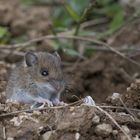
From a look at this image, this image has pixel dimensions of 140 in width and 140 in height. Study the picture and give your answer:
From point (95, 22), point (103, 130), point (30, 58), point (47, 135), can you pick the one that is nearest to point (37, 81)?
point (30, 58)

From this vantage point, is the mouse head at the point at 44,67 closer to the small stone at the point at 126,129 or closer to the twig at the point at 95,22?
the small stone at the point at 126,129

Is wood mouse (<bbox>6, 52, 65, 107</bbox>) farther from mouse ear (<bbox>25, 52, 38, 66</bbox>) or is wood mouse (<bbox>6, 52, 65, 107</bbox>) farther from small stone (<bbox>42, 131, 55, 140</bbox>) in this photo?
small stone (<bbox>42, 131, 55, 140</bbox>)

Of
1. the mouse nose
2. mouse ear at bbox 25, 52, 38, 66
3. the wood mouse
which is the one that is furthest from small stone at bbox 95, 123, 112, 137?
mouse ear at bbox 25, 52, 38, 66

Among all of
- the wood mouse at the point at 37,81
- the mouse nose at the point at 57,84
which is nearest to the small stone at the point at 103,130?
the wood mouse at the point at 37,81

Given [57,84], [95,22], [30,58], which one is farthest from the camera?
[95,22]

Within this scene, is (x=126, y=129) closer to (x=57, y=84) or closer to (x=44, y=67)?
(x=57, y=84)

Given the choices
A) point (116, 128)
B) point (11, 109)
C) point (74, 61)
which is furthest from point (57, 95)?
point (74, 61)

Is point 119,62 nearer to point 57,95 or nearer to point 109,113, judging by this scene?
point 57,95
